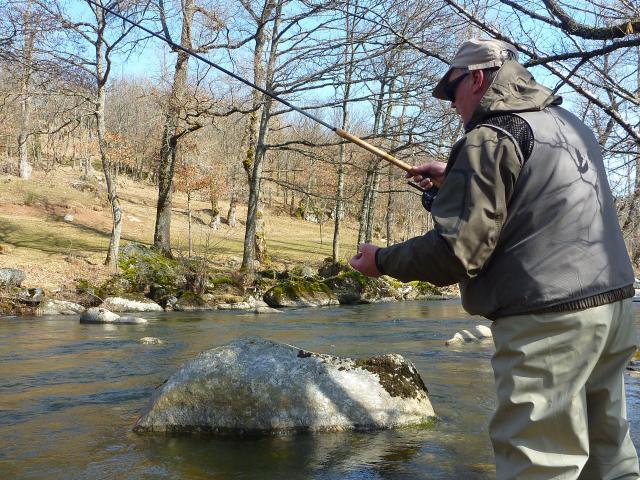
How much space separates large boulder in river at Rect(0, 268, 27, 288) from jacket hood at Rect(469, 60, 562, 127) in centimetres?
1623

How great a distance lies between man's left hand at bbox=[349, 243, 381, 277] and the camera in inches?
101

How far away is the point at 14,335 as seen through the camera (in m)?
11.1

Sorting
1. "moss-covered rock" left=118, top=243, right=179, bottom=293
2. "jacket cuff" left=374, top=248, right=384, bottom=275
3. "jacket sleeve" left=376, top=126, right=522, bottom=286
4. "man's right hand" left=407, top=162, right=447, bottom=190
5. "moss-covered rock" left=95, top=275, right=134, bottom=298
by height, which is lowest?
"moss-covered rock" left=95, top=275, right=134, bottom=298

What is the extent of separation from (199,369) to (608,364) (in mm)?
3716

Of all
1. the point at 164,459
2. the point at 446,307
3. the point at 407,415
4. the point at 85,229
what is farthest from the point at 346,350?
the point at 85,229

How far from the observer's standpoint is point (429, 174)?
3.12 meters

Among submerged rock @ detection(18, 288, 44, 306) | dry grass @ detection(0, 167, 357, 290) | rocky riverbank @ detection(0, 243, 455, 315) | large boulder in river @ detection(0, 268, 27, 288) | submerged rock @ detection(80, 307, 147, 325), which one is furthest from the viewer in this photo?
dry grass @ detection(0, 167, 357, 290)

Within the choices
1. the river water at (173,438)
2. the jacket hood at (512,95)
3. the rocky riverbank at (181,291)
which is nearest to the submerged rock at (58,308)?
the rocky riverbank at (181,291)

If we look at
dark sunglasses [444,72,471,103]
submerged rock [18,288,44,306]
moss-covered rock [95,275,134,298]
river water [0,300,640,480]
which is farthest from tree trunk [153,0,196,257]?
dark sunglasses [444,72,471,103]

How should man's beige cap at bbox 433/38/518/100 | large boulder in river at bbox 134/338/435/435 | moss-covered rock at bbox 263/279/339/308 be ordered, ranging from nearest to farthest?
1. man's beige cap at bbox 433/38/518/100
2. large boulder in river at bbox 134/338/435/435
3. moss-covered rock at bbox 263/279/339/308

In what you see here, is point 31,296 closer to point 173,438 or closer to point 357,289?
point 357,289

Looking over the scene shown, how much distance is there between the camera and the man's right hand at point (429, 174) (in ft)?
10.2

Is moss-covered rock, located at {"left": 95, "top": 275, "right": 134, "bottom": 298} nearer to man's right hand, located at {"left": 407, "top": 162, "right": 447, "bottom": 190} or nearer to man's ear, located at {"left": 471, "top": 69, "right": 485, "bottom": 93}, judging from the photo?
man's right hand, located at {"left": 407, "top": 162, "right": 447, "bottom": 190}

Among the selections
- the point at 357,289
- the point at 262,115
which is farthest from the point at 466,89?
the point at 262,115
